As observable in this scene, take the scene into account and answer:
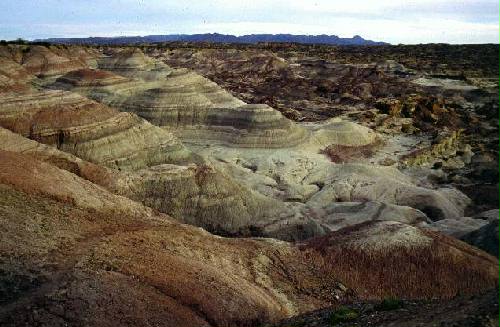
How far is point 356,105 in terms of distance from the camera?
66125mm

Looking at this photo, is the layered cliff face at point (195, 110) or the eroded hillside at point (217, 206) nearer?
the eroded hillside at point (217, 206)

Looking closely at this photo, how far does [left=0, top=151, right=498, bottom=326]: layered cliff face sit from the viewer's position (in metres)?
12.8

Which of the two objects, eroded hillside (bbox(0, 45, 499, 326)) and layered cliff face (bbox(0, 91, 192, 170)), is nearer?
eroded hillside (bbox(0, 45, 499, 326))

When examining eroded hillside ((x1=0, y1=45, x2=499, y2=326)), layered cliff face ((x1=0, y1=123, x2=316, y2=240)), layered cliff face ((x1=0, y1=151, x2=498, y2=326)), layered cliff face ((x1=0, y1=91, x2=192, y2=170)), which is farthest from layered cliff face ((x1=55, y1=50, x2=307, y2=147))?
layered cliff face ((x1=0, y1=151, x2=498, y2=326))

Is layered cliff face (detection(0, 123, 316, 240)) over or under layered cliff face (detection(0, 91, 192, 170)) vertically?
under

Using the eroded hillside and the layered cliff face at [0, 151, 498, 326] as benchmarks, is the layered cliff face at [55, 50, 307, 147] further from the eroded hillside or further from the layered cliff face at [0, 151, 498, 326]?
the layered cliff face at [0, 151, 498, 326]

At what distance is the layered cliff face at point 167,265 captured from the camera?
12820 mm

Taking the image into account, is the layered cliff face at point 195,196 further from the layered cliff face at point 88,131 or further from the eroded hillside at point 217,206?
the layered cliff face at point 88,131

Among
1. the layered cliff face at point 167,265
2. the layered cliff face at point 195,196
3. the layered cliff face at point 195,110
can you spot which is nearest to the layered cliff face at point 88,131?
the layered cliff face at point 195,196

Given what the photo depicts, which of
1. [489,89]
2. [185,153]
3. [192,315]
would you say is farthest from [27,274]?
[489,89]

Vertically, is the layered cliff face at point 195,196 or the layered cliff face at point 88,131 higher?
the layered cliff face at point 88,131

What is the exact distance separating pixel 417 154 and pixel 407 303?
32.4 m

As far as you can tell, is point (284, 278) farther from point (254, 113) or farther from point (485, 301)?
point (254, 113)

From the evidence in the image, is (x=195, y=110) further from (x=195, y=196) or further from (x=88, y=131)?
(x=195, y=196)
